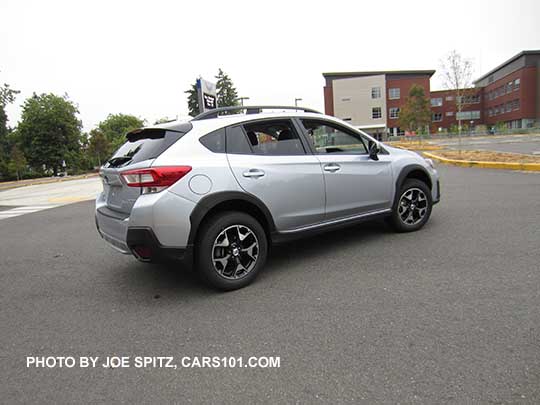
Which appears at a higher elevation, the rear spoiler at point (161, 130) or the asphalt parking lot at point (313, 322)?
the rear spoiler at point (161, 130)

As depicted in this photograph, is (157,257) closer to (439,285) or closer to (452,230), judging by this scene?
(439,285)

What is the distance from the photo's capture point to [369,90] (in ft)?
225

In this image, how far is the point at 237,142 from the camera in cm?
351

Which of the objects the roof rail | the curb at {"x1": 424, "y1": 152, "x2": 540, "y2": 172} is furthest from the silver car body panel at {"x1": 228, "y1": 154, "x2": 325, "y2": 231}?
the curb at {"x1": 424, "y1": 152, "x2": 540, "y2": 172}

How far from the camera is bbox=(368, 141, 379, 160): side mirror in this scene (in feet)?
14.4

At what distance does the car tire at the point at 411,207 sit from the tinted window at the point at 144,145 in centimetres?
302

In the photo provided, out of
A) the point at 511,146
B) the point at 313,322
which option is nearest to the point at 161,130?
the point at 313,322

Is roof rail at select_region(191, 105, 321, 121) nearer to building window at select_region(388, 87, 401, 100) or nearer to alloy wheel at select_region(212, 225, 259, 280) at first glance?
alloy wheel at select_region(212, 225, 259, 280)

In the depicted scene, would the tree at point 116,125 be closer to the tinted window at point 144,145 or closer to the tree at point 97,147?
the tree at point 97,147

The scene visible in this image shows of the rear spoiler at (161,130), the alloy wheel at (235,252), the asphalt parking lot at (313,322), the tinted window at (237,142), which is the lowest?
the asphalt parking lot at (313,322)

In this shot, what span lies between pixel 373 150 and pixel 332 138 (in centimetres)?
56

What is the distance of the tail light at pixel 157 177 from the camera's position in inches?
119

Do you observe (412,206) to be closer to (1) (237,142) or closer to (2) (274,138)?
(2) (274,138)

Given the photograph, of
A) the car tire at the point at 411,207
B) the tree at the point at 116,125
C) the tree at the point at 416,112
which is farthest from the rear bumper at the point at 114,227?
the tree at the point at 116,125
